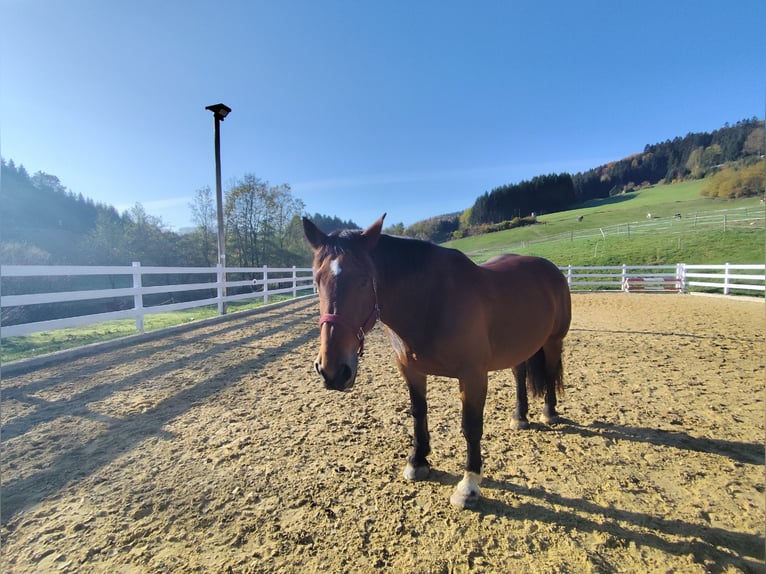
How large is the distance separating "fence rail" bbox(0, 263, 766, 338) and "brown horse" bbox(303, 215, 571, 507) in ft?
18.1

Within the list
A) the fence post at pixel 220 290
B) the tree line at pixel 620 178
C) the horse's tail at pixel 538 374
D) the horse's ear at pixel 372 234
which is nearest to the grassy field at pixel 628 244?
the fence post at pixel 220 290

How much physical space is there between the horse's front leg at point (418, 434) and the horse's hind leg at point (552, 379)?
1.48 metres

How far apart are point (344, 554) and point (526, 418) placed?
218cm

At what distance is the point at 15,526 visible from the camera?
6.38 feet

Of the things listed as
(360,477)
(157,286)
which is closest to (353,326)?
(360,477)

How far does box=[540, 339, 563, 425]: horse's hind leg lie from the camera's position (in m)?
3.27

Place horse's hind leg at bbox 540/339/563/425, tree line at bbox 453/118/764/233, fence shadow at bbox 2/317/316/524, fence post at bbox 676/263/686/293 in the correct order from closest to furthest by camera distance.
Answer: fence shadow at bbox 2/317/316/524
horse's hind leg at bbox 540/339/563/425
fence post at bbox 676/263/686/293
tree line at bbox 453/118/764/233

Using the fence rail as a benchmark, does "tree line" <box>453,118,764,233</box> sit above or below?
above

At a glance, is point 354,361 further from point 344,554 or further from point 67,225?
point 67,225

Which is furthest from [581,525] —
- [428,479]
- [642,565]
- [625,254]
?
[625,254]

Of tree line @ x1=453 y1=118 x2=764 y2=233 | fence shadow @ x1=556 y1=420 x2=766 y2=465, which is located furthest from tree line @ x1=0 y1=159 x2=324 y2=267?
tree line @ x1=453 y1=118 x2=764 y2=233

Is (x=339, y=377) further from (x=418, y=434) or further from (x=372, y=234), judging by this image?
(x=418, y=434)

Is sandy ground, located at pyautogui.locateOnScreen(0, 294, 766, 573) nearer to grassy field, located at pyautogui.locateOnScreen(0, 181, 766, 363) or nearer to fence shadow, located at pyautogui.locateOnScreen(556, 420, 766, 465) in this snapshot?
fence shadow, located at pyautogui.locateOnScreen(556, 420, 766, 465)

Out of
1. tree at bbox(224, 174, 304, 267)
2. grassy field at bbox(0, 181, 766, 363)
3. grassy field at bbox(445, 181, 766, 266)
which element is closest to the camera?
grassy field at bbox(0, 181, 766, 363)
